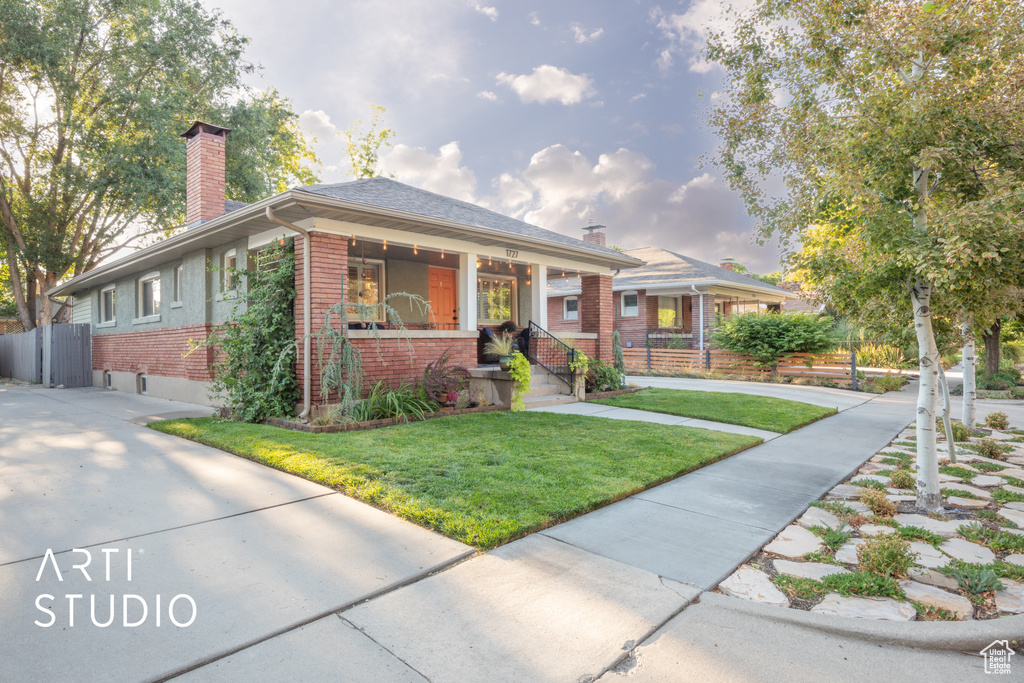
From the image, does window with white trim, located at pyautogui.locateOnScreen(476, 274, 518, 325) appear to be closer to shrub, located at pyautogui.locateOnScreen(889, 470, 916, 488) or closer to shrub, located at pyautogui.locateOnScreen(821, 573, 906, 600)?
shrub, located at pyautogui.locateOnScreen(889, 470, 916, 488)

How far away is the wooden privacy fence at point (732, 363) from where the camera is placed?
14.3 metres

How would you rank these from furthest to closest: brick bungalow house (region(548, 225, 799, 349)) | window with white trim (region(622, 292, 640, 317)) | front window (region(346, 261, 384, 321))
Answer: window with white trim (region(622, 292, 640, 317)) < brick bungalow house (region(548, 225, 799, 349)) < front window (region(346, 261, 384, 321))

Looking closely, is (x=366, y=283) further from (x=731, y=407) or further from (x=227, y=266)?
(x=731, y=407)

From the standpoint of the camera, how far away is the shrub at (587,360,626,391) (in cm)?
1122

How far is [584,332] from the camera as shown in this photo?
12.4 m

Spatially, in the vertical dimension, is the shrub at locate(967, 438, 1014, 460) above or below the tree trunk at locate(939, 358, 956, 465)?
below

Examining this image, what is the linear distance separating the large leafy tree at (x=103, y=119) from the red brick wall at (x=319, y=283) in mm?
14701

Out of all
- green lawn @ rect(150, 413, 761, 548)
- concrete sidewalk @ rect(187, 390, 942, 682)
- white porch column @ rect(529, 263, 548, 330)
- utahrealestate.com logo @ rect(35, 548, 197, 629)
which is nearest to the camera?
concrete sidewalk @ rect(187, 390, 942, 682)

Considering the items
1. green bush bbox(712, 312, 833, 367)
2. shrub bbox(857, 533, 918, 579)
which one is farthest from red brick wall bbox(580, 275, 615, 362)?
shrub bbox(857, 533, 918, 579)

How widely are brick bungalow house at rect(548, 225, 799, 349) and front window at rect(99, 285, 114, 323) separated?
47.9ft

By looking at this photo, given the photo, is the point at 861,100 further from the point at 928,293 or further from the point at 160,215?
the point at 160,215

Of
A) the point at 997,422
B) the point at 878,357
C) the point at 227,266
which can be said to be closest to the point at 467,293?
the point at 227,266

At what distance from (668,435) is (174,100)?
20912mm

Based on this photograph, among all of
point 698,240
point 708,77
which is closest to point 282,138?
point 698,240
